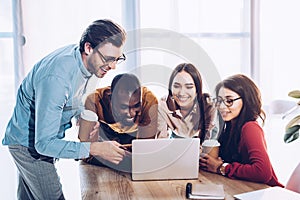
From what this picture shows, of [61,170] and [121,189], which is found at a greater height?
[121,189]

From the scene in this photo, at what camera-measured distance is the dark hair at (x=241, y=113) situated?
175cm

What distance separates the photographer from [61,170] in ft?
7.87

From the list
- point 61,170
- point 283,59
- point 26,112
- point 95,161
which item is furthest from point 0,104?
point 283,59

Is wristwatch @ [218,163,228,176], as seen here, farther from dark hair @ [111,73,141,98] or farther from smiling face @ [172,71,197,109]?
dark hair @ [111,73,141,98]

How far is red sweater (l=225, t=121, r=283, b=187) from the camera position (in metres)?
1.64

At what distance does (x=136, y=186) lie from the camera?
5.22ft

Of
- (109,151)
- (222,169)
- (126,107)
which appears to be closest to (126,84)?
(126,107)

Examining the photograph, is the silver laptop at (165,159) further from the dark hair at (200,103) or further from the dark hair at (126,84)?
the dark hair at (126,84)

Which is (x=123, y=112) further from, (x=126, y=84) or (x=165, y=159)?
(x=165, y=159)

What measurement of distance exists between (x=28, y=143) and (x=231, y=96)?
0.95 meters

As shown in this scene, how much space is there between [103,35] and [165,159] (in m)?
0.60

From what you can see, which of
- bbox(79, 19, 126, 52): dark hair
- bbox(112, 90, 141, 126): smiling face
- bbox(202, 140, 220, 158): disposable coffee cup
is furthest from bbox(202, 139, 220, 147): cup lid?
bbox(79, 19, 126, 52): dark hair

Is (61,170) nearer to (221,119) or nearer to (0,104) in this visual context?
(0,104)

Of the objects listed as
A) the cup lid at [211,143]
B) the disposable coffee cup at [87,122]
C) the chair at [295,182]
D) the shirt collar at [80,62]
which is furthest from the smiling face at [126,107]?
the chair at [295,182]
